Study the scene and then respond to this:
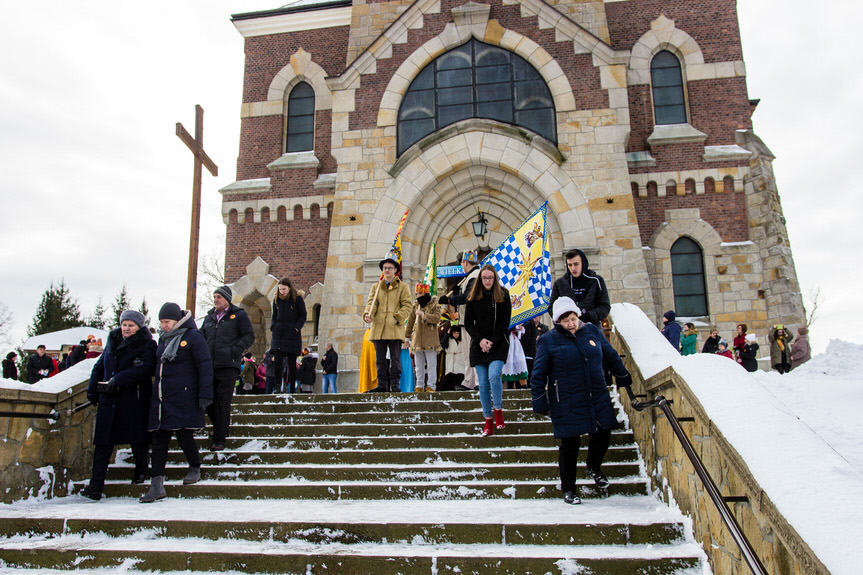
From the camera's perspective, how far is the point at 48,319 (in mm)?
35406

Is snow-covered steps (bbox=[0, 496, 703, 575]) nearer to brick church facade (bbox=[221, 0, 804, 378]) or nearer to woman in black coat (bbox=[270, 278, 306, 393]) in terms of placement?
woman in black coat (bbox=[270, 278, 306, 393])

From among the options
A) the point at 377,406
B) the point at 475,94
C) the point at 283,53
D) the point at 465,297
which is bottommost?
the point at 377,406

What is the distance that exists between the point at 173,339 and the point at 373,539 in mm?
2927

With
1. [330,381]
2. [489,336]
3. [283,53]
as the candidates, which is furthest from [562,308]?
[283,53]

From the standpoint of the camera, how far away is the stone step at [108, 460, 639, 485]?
18.2ft

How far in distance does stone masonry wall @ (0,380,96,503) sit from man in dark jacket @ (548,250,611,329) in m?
5.16

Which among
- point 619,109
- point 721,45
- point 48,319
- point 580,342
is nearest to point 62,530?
point 580,342

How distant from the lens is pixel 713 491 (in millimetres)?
3557

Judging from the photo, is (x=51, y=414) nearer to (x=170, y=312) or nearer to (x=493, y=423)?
(x=170, y=312)

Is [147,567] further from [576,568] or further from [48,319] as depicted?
[48,319]

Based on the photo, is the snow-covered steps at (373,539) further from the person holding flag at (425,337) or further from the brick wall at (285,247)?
the brick wall at (285,247)

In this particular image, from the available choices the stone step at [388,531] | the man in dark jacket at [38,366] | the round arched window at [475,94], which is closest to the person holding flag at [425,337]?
the stone step at [388,531]

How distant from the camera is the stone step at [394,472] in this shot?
219 inches

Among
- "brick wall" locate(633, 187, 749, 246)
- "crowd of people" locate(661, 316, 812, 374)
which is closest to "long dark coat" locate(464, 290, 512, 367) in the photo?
"crowd of people" locate(661, 316, 812, 374)
